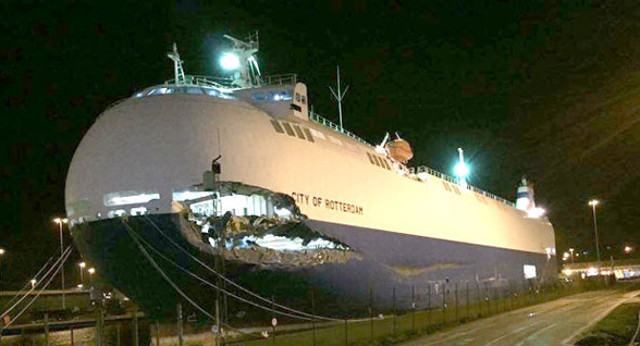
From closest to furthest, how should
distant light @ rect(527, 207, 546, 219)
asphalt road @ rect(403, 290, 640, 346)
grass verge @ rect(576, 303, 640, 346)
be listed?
grass verge @ rect(576, 303, 640, 346)
asphalt road @ rect(403, 290, 640, 346)
distant light @ rect(527, 207, 546, 219)

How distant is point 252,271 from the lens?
27953 millimetres

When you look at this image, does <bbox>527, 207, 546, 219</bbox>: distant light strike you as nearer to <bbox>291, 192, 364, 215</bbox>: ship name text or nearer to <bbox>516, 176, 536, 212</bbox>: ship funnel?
<bbox>516, 176, 536, 212</bbox>: ship funnel

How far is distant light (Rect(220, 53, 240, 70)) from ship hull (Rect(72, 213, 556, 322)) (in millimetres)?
11258

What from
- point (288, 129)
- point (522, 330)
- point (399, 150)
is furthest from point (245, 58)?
point (522, 330)

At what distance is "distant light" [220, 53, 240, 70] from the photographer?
38688 millimetres

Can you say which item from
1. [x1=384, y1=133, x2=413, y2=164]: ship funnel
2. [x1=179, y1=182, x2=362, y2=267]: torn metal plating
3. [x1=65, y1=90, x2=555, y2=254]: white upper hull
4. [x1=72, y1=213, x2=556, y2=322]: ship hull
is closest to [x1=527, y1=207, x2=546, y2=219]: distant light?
[x1=384, y1=133, x2=413, y2=164]: ship funnel

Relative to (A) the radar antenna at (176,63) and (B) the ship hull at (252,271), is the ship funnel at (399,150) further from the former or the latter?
Answer: (A) the radar antenna at (176,63)

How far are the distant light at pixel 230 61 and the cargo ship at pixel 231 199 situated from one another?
5cm

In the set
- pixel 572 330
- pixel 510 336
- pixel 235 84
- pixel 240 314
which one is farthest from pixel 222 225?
pixel 235 84

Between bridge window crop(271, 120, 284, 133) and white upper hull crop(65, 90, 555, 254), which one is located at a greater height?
bridge window crop(271, 120, 284, 133)

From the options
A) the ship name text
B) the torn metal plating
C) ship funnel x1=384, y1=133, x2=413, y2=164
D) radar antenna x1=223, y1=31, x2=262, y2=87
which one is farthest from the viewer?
ship funnel x1=384, y1=133, x2=413, y2=164

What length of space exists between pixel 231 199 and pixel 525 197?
68.1 meters

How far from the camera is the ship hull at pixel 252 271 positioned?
2625 cm

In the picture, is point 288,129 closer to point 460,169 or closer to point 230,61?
point 230,61
